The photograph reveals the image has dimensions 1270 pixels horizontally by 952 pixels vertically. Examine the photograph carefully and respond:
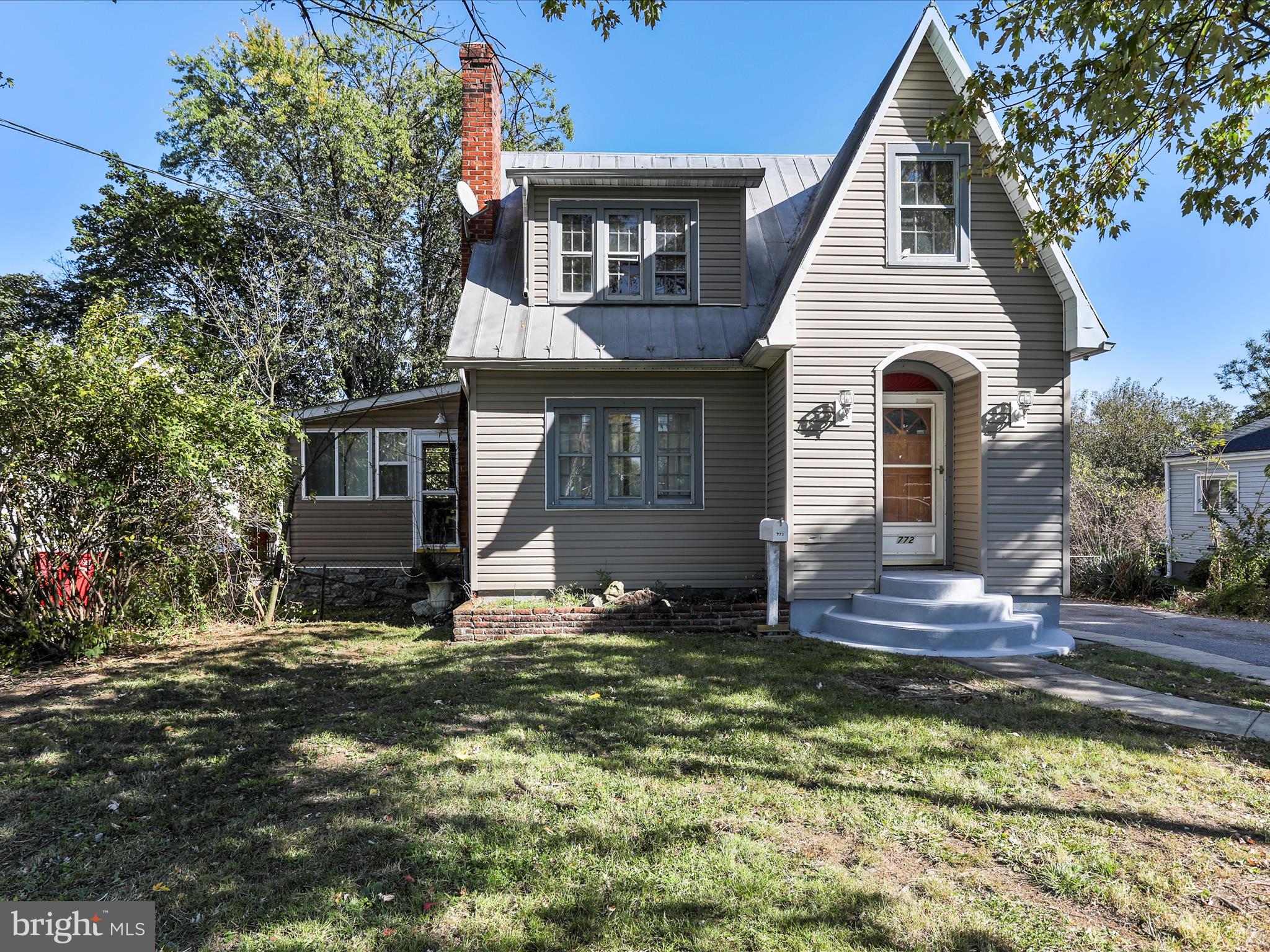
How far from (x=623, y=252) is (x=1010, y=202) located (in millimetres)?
5140

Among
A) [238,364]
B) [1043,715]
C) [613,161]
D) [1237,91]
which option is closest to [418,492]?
[238,364]

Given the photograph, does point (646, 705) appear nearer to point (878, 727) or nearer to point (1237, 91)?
point (878, 727)

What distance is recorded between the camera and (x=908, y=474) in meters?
8.84

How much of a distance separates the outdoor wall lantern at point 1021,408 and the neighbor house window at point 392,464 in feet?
33.8

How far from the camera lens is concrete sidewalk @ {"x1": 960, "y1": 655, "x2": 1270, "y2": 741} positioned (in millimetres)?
4961

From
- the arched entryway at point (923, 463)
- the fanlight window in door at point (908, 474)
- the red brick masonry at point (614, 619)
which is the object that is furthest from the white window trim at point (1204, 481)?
the red brick masonry at point (614, 619)

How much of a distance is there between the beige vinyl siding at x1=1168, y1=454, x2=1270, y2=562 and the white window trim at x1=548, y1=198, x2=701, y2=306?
1517 cm

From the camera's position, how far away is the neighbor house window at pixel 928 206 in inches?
316

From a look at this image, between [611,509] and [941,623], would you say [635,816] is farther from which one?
[611,509]

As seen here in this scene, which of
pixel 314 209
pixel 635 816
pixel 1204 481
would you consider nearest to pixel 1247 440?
pixel 1204 481

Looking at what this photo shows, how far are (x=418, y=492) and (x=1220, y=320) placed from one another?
40105 millimetres

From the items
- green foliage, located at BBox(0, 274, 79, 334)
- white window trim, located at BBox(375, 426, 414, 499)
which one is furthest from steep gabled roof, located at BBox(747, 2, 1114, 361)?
green foliage, located at BBox(0, 274, 79, 334)

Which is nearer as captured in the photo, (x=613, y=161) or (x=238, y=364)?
(x=613, y=161)

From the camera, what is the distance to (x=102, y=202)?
773 inches
